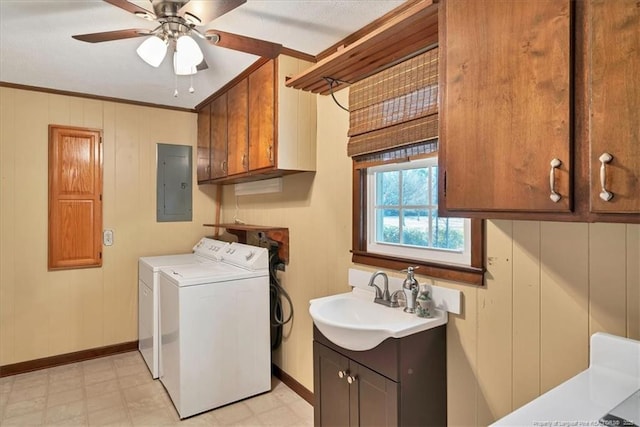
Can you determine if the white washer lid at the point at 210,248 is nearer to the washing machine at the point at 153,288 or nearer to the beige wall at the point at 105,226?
the washing machine at the point at 153,288

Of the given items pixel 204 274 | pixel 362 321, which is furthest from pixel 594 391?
pixel 204 274

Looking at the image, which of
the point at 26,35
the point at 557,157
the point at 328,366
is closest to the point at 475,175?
the point at 557,157

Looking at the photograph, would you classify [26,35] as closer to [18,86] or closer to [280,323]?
[18,86]

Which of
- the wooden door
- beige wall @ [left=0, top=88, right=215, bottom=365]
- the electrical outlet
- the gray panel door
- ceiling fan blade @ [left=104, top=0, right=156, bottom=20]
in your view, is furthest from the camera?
the gray panel door

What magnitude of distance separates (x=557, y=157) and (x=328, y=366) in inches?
52.4

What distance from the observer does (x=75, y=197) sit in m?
3.16

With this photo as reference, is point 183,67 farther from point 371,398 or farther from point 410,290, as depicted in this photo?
point 371,398

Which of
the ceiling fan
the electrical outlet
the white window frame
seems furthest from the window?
the electrical outlet

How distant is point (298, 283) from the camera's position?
2621 mm

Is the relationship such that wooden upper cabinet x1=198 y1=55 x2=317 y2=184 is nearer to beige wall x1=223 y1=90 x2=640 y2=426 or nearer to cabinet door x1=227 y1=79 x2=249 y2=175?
cabinet door x1=227 y1=79 x2=249 y2=175

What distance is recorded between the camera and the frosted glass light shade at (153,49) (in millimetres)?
1690

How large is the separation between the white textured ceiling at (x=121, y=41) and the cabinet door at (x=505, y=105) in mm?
736

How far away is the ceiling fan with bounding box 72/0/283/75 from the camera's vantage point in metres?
1.47

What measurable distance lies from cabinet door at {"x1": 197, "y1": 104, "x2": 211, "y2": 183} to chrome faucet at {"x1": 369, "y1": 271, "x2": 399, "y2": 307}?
82.9 inches
